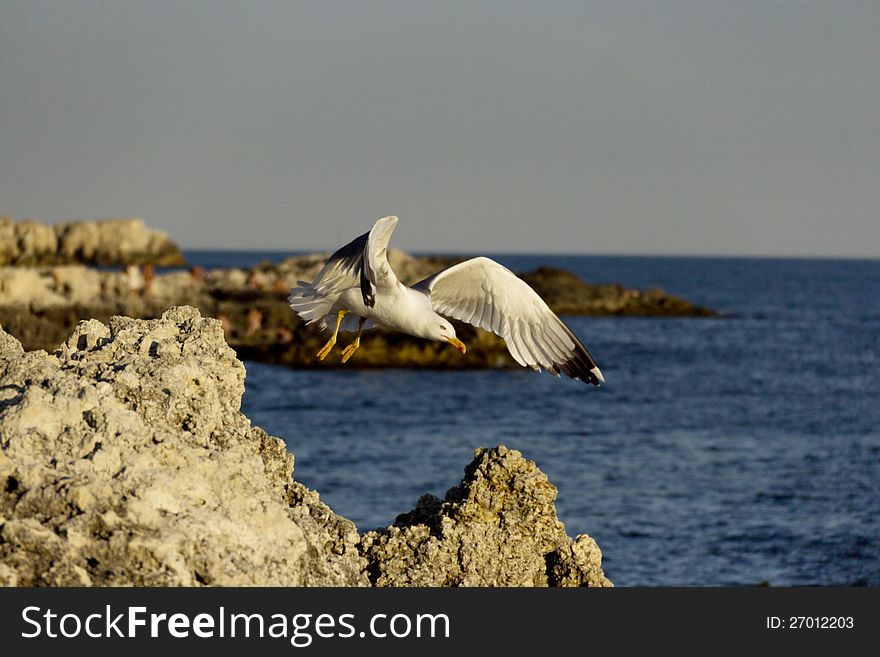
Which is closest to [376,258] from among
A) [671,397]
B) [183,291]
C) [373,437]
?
[373,437]

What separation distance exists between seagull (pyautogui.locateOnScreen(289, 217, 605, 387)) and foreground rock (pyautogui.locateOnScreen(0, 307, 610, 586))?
1.91 meters

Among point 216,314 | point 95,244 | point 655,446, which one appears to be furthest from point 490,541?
point 95,244

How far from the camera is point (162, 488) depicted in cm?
432

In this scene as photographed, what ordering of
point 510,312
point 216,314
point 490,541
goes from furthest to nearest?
point 216,314
point 510,312
point 490,541

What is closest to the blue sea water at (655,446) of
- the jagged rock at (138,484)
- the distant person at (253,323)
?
the distant person at (253,323)

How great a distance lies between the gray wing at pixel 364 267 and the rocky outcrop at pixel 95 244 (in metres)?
93.5

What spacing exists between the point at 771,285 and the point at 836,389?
90.4m

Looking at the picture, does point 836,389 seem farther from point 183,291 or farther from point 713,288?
point 713,288

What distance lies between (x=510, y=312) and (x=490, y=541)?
2706 mm

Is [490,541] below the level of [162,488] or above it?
below

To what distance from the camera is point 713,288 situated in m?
124

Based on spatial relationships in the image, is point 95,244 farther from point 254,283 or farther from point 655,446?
point 655,446

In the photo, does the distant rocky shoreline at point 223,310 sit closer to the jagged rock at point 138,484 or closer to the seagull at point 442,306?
the seagull at point 442,306

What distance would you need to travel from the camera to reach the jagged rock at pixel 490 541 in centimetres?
566
